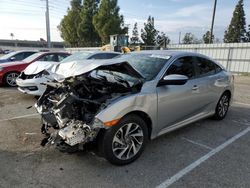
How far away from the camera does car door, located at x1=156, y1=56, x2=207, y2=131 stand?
3467mm

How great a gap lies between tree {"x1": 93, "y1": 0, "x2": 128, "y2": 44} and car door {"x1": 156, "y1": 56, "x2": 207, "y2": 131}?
30151 millimetres

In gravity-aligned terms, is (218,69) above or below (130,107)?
above

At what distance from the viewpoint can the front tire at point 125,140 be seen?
2.88 m

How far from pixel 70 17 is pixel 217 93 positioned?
37753mm

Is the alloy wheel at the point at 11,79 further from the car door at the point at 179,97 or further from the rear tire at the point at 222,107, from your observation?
the rear tire at the point at 222,107

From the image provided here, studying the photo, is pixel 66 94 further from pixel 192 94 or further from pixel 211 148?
pixel 211 148

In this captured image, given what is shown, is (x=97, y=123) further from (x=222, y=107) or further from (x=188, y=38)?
(x=188, y=38)

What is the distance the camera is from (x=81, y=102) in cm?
307

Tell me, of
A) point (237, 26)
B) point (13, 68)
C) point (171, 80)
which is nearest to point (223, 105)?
point (171, 80)

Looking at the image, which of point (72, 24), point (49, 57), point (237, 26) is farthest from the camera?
point (237, 26)

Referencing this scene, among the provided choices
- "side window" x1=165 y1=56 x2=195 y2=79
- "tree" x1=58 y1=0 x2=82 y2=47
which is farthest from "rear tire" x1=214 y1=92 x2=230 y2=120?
"tree" x1=58 y1=0 x2=82 y2=47

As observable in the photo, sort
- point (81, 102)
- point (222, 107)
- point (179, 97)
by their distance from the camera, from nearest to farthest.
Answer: point (81, 102) < point (179, 97) < point (222, 107)

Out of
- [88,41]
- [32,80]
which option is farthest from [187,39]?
[32,80]

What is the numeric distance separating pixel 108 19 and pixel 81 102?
3174 centimetres
